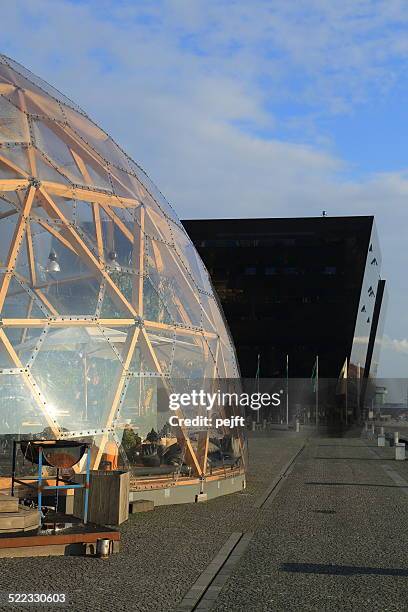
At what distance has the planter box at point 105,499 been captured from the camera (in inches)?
483

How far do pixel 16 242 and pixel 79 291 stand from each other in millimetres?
1467

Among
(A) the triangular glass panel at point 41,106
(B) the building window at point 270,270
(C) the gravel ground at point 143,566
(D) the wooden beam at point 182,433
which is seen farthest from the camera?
(B) the building window at point 270,270

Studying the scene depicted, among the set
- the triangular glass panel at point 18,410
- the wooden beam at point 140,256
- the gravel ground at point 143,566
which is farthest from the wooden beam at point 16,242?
the gravel ground at point 143,566

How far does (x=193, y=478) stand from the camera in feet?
53.1

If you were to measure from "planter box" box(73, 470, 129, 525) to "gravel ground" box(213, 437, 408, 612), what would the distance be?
2203 mm

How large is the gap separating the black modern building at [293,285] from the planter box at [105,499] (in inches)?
2483

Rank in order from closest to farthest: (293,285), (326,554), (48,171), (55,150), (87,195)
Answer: (326,554), (48,171), (87,195), (55,150), (293,285)

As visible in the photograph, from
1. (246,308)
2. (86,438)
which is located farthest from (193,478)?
(246,308)

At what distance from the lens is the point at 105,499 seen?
12359 mm

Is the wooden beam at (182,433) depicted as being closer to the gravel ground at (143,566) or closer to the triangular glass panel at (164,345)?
the triangular glass panel at (164,345)

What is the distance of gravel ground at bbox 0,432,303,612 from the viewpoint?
8.16m

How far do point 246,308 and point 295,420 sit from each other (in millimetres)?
20069

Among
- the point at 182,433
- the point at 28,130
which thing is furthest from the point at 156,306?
the point at 28,130

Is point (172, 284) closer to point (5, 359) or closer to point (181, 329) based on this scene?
point (181, 329)
